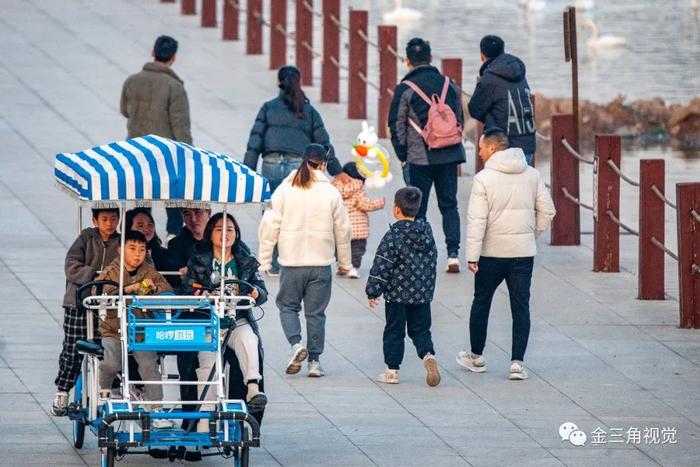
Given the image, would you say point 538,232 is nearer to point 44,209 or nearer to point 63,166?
point 63,166

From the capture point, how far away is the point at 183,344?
888cm

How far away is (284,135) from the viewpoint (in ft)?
44.2

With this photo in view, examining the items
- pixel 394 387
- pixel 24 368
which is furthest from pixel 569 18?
pixel 24 368

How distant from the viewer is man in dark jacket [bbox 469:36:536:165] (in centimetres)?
1389

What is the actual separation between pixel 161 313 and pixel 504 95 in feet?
17.7

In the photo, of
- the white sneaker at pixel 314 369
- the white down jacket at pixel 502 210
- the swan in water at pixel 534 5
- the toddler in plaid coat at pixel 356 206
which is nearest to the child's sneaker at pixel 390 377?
the white sneaker at pixel 314 369

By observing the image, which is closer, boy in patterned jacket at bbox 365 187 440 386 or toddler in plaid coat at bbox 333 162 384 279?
boy in patterned jacket at bbox 365 187 440 386

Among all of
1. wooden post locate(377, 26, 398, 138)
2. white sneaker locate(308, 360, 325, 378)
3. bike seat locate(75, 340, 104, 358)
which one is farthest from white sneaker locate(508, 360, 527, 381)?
wooden post locate(377, 26, 398, 138)

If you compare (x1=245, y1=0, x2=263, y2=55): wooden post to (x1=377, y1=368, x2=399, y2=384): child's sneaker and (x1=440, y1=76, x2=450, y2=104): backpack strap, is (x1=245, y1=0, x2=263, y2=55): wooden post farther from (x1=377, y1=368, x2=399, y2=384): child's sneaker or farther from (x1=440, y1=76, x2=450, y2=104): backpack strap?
(x1=377, y1=368, x2=399, y2=384): child's sneaker

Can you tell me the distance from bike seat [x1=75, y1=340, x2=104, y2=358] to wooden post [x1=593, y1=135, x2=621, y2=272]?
20.3ft

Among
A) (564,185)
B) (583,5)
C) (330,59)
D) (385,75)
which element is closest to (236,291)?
(564,185)

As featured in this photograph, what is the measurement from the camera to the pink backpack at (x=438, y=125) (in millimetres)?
13625

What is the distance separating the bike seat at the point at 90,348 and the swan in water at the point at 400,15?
26.8 m

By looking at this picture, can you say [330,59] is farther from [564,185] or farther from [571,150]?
[571,150]
